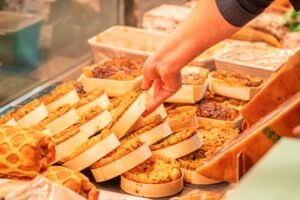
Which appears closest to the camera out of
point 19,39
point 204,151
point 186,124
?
point 204,151

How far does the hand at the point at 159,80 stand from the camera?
179 centimetres

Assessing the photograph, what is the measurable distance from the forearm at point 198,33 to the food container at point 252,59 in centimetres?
87

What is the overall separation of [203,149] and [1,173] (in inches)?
27.0

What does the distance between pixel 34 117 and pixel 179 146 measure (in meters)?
0.50

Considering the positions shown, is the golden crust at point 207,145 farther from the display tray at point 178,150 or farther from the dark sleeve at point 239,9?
the dark sleeve at point 239,9

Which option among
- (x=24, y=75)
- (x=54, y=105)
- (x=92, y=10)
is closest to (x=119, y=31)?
(x=92, y=10)

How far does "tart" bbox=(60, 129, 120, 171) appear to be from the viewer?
6.03 feet

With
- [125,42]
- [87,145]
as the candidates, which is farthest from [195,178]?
[125,42]

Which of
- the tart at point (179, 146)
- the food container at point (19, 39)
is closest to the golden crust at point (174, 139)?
the tart at point (179, 146)

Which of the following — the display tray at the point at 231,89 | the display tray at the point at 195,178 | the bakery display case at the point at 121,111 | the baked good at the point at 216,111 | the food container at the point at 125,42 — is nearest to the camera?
the bakery display case at the point at 121,111

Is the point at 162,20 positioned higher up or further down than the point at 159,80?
further down

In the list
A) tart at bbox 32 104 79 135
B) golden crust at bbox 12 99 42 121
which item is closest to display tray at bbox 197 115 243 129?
tart at bbox 32 104 79 135

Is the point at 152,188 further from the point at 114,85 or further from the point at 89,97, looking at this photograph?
the point at 114,85

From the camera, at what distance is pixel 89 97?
218 cm
